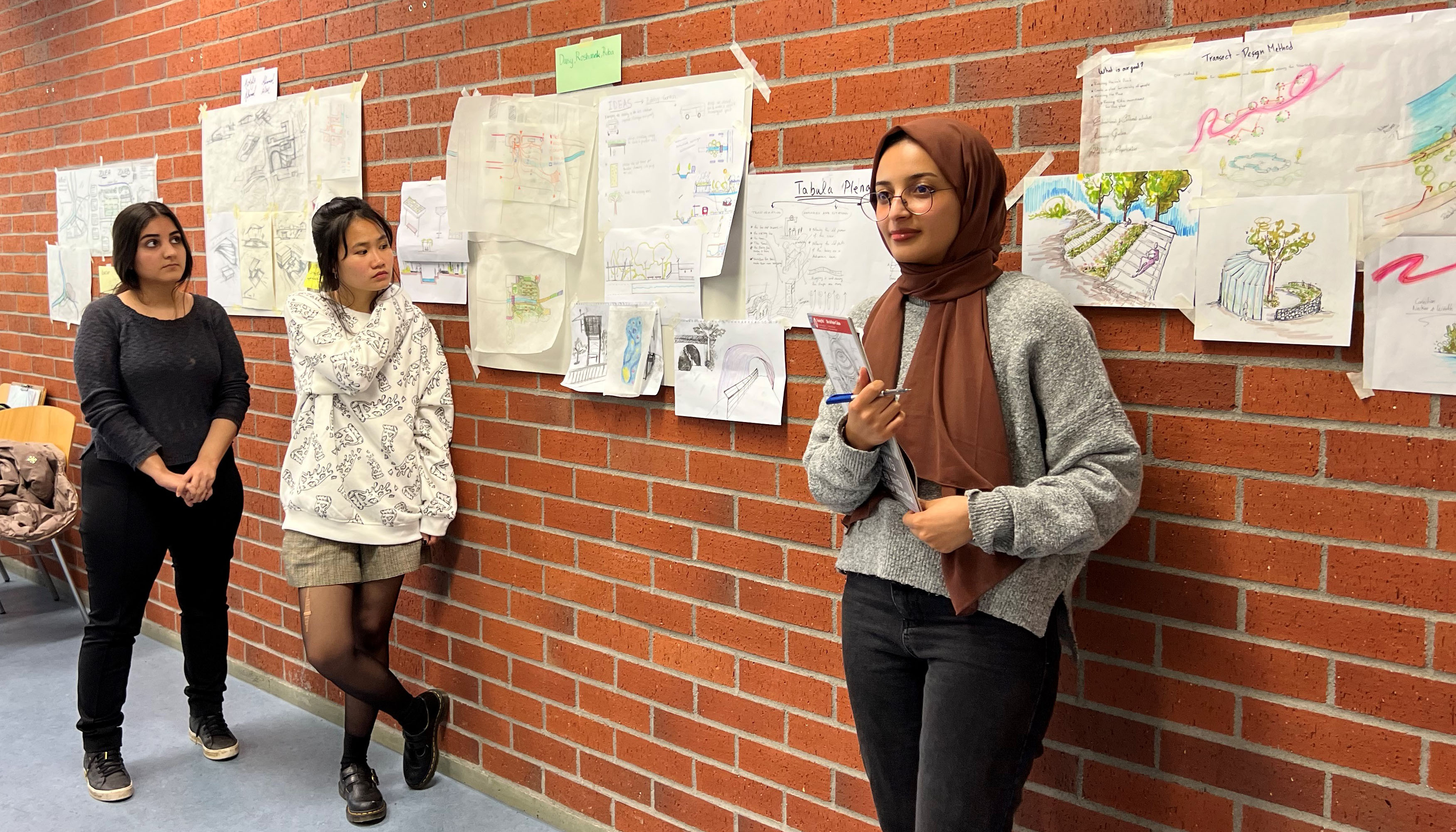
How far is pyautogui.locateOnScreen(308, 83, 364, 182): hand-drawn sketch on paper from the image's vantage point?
3.05 meters

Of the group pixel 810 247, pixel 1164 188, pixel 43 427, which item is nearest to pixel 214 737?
pixel 43 427

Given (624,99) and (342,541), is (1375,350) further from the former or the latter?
(342,541)

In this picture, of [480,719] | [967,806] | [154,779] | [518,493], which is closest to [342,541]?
[518,493]

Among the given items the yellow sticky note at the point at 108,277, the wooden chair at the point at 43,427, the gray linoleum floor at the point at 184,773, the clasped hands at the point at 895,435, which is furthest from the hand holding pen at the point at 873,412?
the wooden chair at the point at 43,427

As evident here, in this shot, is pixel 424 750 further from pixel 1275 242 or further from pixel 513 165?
pixel 1275 242

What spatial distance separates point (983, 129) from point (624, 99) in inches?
35.9

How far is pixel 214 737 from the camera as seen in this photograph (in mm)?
3141

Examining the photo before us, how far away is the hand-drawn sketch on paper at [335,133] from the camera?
3.05 metres

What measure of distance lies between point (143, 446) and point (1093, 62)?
251cm

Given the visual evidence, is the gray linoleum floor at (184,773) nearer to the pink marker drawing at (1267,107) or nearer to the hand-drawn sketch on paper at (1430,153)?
the pink marker drawing at (1267,107)

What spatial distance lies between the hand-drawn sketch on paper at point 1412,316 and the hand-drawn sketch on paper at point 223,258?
10.9 ft

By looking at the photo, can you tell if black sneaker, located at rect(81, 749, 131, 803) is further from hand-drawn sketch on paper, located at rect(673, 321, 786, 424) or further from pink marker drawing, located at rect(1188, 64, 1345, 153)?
pink marker drawing, located at rect(1188, 64, 1345, 153)

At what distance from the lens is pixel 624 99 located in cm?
238

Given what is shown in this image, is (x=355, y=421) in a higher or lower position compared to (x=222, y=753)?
higher
